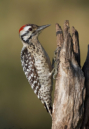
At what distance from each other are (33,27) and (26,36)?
117mm

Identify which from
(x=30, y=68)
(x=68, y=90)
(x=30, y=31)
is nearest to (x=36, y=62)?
(x=30, y=68)

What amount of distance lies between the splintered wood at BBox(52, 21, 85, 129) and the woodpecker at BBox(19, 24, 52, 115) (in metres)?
0.29

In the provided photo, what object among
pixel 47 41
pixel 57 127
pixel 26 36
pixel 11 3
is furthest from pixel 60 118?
pixel 11 3

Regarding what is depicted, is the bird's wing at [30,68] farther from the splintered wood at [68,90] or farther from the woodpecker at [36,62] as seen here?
the splintered wood at [68,90]

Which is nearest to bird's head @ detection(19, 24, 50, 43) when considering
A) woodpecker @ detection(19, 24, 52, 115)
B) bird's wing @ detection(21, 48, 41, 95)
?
woodpecker @ detection(19, 24, 52, 115)

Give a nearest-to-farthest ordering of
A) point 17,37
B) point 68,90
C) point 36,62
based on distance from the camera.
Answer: point 68,90
point 36,62
point 17,37

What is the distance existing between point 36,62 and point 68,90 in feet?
1.58

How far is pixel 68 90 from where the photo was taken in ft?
4.52

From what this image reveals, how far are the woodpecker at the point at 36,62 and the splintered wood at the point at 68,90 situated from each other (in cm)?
29

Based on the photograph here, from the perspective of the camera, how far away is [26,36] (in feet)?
5.65

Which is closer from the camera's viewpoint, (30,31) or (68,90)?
(68,90)

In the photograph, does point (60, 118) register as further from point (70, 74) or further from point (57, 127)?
point (70, 74)

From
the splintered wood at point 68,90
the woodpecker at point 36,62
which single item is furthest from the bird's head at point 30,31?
the splintered wood at point 68,90

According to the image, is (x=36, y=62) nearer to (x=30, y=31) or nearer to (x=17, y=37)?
(x=30, y=31)
